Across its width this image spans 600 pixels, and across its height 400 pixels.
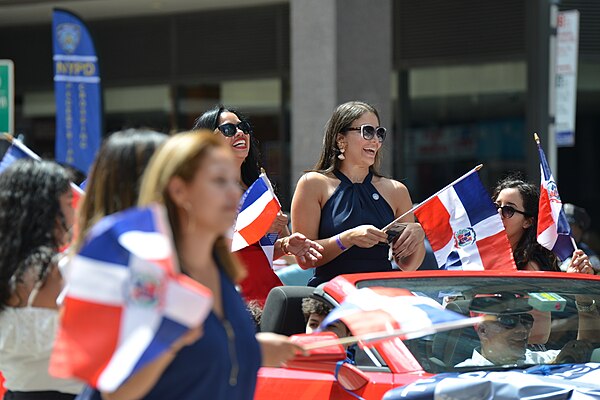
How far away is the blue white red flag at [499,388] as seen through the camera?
13.2 ft

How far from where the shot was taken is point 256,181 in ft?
20.2

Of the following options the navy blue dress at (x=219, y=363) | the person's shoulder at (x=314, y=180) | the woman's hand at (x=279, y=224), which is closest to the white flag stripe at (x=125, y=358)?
the navy blue dress at (x=219, y=363)

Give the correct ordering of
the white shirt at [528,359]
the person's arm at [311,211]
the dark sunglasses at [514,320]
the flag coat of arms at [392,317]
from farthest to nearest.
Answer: the person's arm at [311,211] → the dark sunglasses at [514,320] → the white shirt at [528,359] → the flag coat of arms at [392,317]

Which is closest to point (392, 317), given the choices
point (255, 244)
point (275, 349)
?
point (275, 349)

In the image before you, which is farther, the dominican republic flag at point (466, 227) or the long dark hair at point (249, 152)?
the long dark hair at point (249, 152)

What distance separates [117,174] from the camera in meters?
3.14

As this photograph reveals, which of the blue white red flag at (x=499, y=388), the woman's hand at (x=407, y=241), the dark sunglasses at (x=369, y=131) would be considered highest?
the dark sunglasses at (x=369, y=131)

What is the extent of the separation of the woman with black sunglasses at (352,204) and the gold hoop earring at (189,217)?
269 cm

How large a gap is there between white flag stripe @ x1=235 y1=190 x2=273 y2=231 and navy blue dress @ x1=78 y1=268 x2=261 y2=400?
2655 millimetres

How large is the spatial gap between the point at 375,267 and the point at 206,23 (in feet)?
41.0

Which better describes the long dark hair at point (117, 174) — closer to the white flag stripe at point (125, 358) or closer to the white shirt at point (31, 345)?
the white flag stripe at point (125, 358)

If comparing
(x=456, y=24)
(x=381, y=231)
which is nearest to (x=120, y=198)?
(x=381, y=231)

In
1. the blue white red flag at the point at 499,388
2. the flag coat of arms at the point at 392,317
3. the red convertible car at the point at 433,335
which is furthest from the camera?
the red convertible car at the point at 433,335

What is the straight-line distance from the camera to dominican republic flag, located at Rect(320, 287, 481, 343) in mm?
3344
